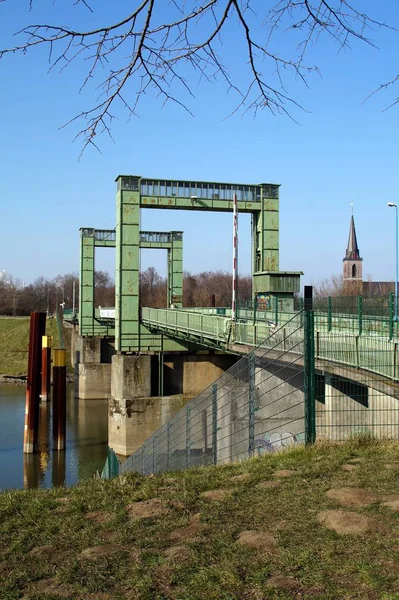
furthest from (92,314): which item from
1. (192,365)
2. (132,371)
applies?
(132,371)

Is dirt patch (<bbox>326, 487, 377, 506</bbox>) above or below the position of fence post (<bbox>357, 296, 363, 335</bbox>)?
below

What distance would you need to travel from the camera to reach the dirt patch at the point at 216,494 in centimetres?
627

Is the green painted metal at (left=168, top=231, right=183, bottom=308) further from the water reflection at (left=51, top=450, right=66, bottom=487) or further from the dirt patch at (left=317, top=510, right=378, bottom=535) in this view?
the dirt patch at (left=317, top=510, right=378, bottom=535)

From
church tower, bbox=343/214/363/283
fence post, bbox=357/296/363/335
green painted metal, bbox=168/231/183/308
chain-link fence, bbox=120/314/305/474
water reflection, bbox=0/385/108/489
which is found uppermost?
church tower, bbox=343/214/363/283

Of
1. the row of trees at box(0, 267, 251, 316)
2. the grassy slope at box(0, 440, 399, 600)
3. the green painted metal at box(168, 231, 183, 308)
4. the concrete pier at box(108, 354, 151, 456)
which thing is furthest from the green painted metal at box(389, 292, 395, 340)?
the row of trees at box(0, 267, 251, 316)

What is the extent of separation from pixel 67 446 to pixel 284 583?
98.9 feet

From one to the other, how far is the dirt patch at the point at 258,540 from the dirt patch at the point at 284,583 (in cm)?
49

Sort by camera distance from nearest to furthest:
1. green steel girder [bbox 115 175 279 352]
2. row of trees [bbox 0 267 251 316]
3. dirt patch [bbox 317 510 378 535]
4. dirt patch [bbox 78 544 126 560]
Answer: dirt patch [bbox 78 544 126 560], dirt patch [bbox 317 510 378 535], green steel girder [bbox 115 175 279 352], row of trees [bbox 0 267 251 316]

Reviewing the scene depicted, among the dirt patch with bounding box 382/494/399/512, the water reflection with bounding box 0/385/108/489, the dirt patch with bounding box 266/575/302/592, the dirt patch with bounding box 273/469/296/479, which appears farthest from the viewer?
the water reflection with bounding box 0/385/108/489

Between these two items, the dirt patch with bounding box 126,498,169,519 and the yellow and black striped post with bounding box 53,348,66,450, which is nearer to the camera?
the dirt patch with bounding box 126,498,169,519

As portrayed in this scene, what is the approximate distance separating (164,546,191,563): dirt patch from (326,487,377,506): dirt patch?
1.67 meters

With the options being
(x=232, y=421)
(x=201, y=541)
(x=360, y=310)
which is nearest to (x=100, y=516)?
(x=201, y=541)

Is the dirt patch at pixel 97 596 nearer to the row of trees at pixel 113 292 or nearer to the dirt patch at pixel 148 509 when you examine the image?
the dirt patch at pixel 148 509

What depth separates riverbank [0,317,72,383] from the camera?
63000 millimetres
